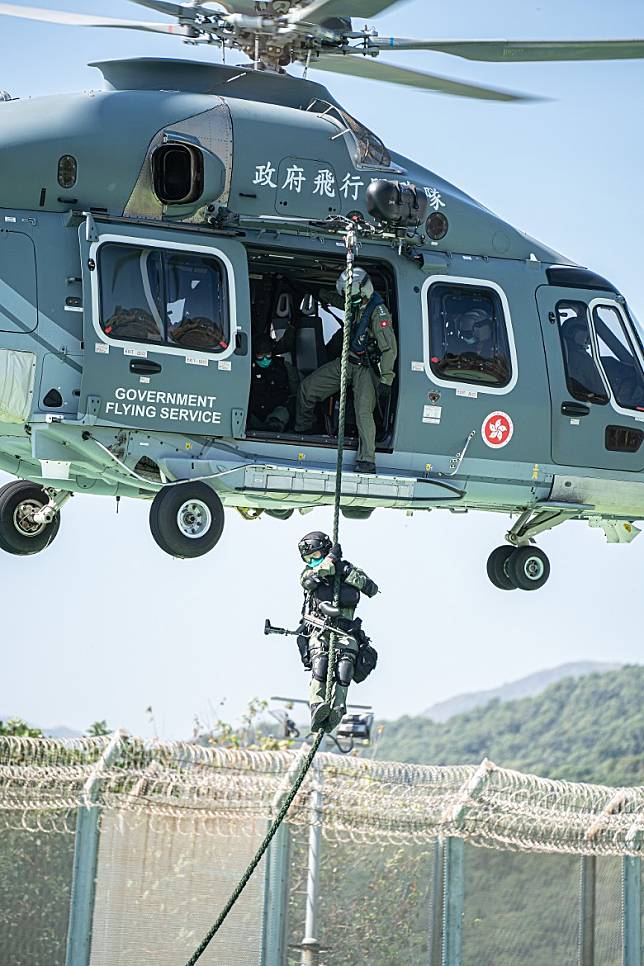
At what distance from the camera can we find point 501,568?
616 inches

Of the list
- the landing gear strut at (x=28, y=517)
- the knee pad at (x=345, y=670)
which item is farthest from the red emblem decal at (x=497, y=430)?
the landing gear strut at (x=28, y=517)

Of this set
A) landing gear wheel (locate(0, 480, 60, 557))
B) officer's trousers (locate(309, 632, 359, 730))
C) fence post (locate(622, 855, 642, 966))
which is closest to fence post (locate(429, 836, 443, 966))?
fence post (locate(622, 855, 642, 966))

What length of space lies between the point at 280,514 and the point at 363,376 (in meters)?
2.40

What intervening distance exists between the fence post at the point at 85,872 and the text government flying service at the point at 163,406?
2.73 m

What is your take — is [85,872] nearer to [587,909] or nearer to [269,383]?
[587,909]

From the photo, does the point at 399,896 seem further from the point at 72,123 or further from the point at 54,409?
the point at 72,123

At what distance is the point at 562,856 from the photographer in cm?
1348

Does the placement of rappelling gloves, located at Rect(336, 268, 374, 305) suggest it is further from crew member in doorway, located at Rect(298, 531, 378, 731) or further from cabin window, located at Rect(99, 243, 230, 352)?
crew member in doorway, located at Rect(298, 531, 378, 731)

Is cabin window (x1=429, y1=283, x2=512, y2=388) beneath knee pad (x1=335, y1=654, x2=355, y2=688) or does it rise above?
above

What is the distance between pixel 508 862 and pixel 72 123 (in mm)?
7103

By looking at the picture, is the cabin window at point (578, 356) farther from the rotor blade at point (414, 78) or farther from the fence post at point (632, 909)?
the fence post at point (632, 909)

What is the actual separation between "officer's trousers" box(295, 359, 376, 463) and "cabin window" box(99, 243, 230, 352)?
1.04m

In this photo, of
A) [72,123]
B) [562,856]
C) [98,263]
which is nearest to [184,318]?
[98,263]

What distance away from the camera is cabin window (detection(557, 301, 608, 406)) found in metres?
14.4
